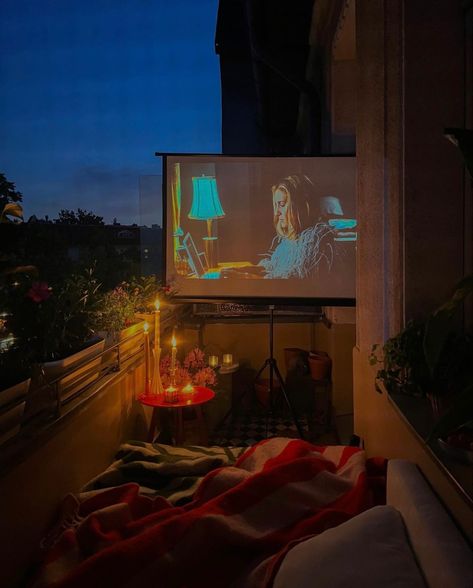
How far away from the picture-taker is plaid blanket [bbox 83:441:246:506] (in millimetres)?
1469

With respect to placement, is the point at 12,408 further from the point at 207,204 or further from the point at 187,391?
the point at 207,204

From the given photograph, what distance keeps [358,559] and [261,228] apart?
2.44 metres

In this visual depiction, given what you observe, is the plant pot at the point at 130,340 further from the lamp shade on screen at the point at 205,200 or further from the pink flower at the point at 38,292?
the lamp shade on screen at the point at 205,200

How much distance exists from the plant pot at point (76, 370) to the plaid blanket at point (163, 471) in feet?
1.16

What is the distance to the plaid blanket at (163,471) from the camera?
57.8 inches

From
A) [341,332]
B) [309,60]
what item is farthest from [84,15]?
[341,332]

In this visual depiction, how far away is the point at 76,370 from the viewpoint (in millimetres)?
1521

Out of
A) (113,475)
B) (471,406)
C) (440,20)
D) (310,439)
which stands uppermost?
(440,20)

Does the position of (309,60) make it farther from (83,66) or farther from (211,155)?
(83,66)

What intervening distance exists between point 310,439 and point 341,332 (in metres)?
0.91

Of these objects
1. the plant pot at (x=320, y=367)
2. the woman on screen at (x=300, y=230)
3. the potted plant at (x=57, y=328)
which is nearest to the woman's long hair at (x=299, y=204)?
the woman on screen at (x=300, y=230)

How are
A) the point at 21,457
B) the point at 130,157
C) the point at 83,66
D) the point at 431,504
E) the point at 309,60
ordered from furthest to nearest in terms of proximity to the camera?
1. the point at 130,157
2. the point at 83,66
3. the point at 309,60
4. the point at 21,457
5. the point at 431,504

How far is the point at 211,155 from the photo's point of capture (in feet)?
9.68

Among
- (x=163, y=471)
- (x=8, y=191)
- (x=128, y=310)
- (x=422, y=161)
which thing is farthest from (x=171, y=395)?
(x=422, y=161)
